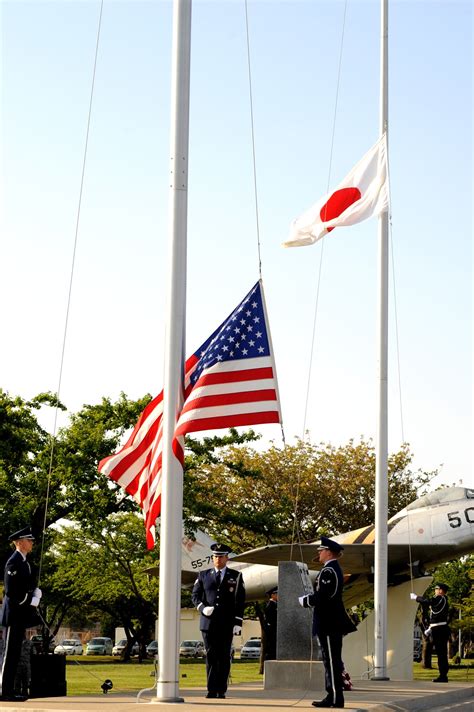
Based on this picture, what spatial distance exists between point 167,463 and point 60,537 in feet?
142

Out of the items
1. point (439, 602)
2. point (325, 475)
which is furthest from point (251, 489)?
point (439, 602)

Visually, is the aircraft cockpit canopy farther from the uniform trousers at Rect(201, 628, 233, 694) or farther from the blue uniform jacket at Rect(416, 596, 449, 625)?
the uniform trousers at Rect(201, 628, 233, 694)

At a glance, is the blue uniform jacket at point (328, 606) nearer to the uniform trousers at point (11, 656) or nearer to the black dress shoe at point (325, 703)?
the black dress shoe at point (325, 703)

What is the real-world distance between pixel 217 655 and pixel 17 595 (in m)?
2.28

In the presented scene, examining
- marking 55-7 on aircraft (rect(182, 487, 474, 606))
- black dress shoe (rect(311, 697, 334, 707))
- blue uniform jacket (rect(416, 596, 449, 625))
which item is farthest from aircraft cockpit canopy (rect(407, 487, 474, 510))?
black dress shoe (rect(311, 697, 334, 707))

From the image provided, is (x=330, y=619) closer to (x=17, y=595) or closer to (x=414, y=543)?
(x=17, y=595)

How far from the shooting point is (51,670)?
40.0 ft

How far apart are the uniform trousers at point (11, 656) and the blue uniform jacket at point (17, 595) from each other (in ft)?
0.25

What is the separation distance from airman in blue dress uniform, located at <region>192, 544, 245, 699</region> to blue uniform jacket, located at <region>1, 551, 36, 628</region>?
6.13 feet

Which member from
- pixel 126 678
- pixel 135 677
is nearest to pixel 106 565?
pixel 135 677

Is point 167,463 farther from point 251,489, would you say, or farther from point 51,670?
point 251,489

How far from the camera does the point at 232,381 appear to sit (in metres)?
11.5

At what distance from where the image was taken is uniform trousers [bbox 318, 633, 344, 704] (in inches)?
445

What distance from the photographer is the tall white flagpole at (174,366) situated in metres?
10.6
